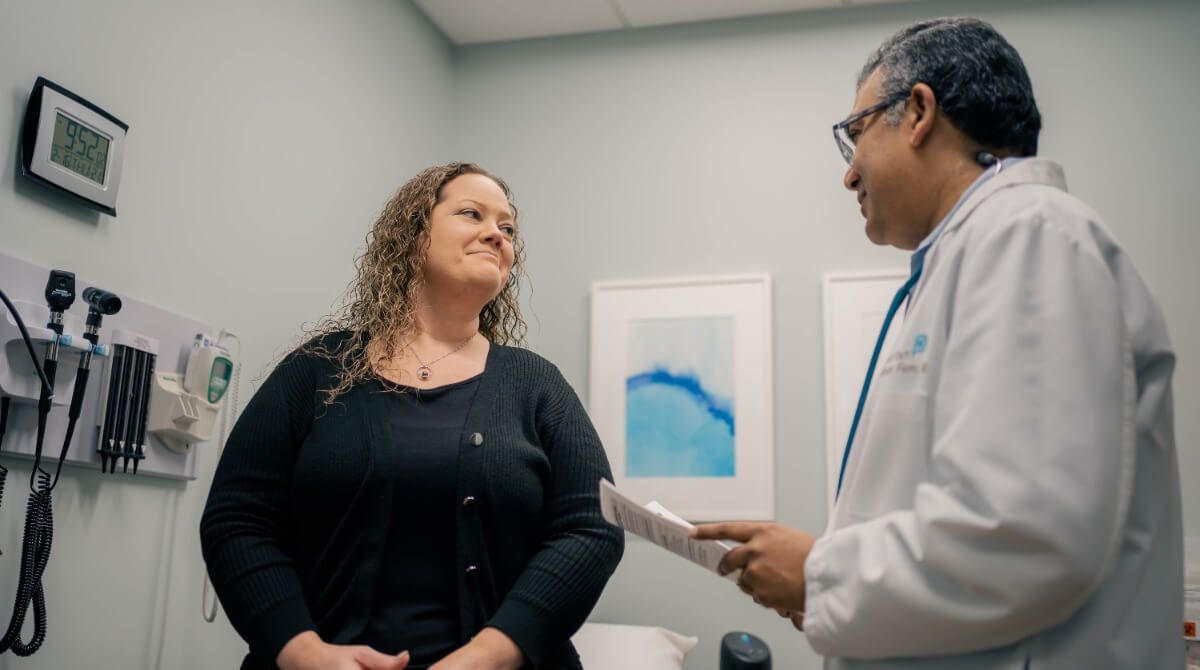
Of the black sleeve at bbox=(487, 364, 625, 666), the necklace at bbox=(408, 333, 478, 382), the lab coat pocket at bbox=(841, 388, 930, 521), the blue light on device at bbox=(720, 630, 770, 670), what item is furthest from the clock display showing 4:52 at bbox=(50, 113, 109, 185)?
the blue light on device at bbox=(720, 630, 770, 670)

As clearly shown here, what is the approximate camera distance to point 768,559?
103 centimetres

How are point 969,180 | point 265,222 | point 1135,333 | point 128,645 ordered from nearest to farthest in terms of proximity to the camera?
point 1135,333, point 969,180, point 128,645, point 265,222

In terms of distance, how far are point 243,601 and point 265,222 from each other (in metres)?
1.18

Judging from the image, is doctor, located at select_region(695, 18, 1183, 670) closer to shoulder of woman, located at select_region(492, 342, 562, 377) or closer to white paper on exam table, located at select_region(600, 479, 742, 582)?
white paper on exam table, located at select_region(600, 479, 742, 582)

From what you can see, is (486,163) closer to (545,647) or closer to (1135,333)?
(545,647)

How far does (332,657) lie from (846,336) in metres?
1.93

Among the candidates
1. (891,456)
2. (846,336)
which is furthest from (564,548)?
(846,336)

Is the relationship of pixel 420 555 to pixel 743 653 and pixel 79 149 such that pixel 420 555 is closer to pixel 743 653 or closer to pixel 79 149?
pixel 79 149

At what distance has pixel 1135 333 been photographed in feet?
3.03

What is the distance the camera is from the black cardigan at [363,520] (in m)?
1.45

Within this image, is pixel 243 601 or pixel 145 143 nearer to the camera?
pixel 243 601

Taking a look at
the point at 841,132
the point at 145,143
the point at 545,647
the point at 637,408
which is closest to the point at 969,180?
the point at 841,132

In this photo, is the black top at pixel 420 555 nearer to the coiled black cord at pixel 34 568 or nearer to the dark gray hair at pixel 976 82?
the coiled black cord at pixel 34 568

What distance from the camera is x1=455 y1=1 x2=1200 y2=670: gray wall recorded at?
2824mm
